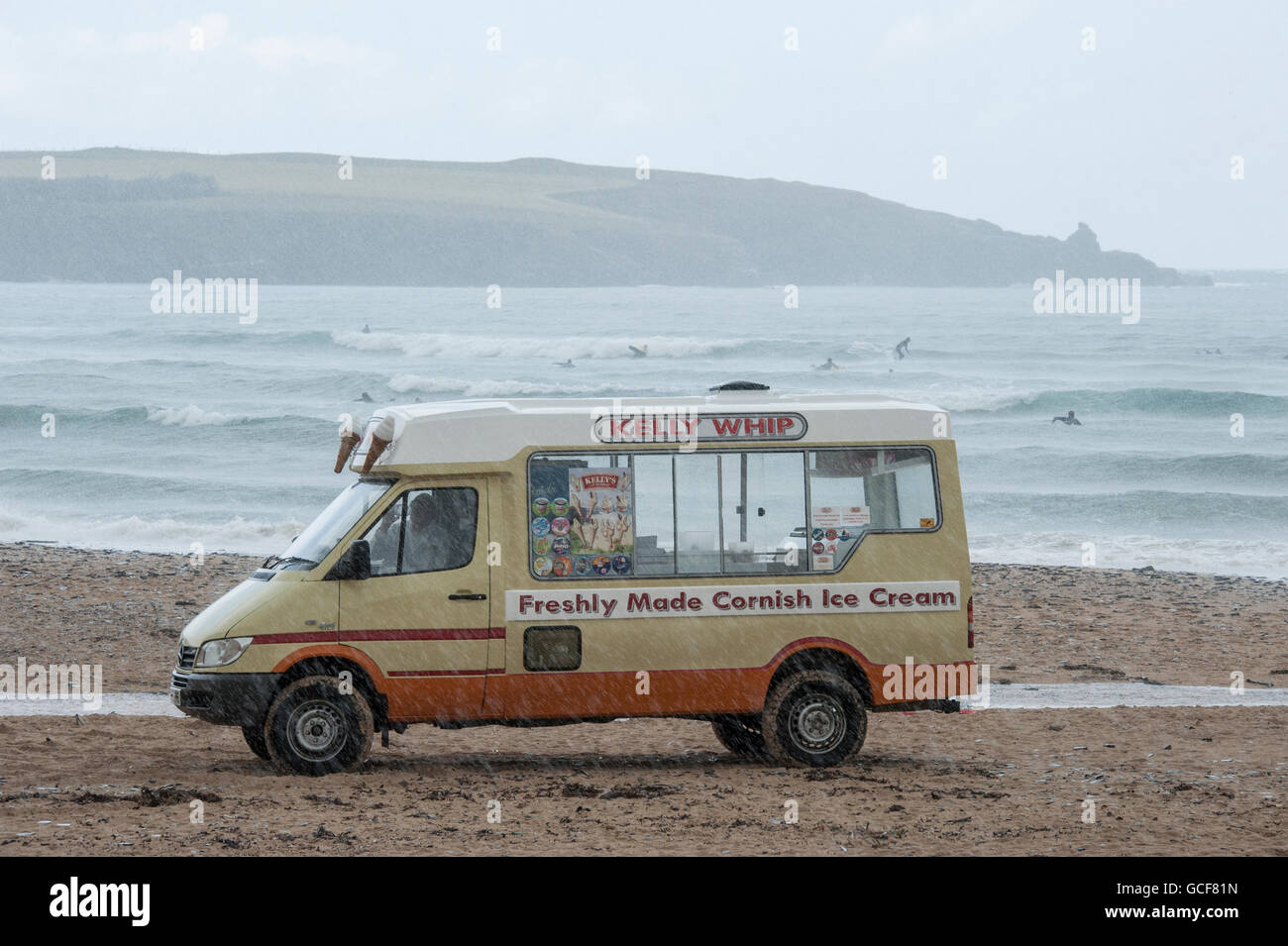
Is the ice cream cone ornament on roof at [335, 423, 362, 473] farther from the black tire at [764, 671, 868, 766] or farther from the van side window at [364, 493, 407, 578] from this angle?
the black tire at [764, 671, 868, 766]

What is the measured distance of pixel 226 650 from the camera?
32.5 ft

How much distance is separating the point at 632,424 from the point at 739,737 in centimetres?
271

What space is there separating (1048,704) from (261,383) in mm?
47656

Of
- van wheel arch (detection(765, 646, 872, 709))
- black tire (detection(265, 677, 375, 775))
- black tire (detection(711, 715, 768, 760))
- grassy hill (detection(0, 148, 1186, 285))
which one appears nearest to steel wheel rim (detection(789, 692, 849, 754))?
van wheel arch (detection(765, 646, 872, 709))

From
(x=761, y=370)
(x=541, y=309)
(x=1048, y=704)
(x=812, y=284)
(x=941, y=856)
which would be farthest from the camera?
(x=812, y=284)

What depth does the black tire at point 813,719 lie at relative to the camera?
10.6 meters

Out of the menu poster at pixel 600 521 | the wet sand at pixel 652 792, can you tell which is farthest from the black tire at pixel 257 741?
the menu poster at pixel 600 521

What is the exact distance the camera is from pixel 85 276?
13100cm

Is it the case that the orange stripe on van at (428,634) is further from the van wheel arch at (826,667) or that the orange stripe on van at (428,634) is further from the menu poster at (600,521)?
the van wheel arch at (826,667)

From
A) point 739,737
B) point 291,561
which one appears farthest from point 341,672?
point 739,737

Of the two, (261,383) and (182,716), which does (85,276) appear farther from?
(182,716)

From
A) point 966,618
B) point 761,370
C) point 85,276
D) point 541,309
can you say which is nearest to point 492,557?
point 966,618

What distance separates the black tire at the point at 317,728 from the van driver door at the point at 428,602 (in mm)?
274

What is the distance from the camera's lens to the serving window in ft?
34.0
